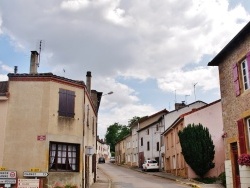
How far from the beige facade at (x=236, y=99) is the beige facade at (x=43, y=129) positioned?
25.4ft

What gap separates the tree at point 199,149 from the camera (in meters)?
28.4

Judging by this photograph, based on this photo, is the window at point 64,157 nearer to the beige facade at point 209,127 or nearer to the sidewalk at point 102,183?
the sidewalk at point 102,183

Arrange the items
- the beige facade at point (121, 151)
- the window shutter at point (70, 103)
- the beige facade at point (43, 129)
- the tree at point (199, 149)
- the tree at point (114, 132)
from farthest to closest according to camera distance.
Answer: the tree at point (114, 132), the beige facade at point (121, 151), the tree at point (199, 149), the window shutter at point (70, 103), the beige facade at point (43, 129)

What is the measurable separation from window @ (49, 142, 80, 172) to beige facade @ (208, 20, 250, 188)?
330 inches

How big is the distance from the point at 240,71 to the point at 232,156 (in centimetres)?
446

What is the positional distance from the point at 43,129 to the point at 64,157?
2.05 m

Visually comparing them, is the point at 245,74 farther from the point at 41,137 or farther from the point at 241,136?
the point at 41,137

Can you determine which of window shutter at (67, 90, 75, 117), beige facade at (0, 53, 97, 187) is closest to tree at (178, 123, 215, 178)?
beige facade at (0, 53, 97, 187)

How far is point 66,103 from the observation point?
1894 cm

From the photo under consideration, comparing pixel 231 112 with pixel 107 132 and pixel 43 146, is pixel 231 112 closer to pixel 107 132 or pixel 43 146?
pixel 43 146

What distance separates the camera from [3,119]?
1784 cm

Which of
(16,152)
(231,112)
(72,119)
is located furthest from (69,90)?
(231,112)

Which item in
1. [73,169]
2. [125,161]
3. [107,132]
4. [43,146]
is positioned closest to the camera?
[43,146]

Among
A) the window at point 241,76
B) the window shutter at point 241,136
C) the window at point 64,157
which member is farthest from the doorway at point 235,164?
the window at point 64,157
